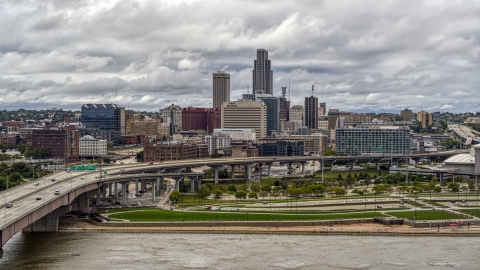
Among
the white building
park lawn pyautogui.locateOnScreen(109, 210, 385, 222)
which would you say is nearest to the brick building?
the white building

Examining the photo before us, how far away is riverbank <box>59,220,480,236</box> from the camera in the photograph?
243 ft

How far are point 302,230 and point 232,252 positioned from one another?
1390 cm

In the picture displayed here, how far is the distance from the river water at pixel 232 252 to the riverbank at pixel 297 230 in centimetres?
164

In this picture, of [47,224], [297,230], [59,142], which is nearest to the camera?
[297,230]

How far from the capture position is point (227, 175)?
145 meters

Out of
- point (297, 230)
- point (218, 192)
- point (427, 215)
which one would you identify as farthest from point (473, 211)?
point (218, 192)

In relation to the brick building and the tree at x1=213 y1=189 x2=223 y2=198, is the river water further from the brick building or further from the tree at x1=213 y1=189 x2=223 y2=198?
the brick building

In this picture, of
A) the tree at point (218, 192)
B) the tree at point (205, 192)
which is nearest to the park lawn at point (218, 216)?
the tree at point (205, 192)

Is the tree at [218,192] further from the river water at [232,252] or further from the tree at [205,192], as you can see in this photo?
the river water at [232,252]

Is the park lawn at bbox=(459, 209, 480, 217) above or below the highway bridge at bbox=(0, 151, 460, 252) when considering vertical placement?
below

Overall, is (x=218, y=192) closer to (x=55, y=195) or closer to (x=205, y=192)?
(x=205, y=192)

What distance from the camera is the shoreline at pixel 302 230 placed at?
73938 millimetres

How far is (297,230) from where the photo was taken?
7500cm

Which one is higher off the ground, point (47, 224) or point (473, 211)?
point (473, 211)
